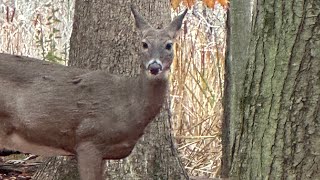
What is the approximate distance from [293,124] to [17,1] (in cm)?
1114

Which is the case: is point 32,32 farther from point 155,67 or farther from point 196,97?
point 155,67

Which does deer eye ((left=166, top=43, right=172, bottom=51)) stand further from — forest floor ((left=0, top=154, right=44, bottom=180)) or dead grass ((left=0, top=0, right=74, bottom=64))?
dead grass ((left=0, top=0, right=74, bottom=64))

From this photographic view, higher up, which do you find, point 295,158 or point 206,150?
point 206,150

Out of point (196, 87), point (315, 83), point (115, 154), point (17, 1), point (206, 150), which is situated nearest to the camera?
point (315, 83)

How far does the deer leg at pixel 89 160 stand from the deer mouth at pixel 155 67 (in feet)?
2.40

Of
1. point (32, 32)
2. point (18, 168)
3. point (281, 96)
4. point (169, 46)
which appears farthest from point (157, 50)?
point (32, 32)

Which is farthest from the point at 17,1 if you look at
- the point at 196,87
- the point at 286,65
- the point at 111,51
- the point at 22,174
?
the point at 286,65

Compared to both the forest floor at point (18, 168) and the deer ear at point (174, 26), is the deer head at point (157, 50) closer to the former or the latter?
the deer ear at point (174, 26)

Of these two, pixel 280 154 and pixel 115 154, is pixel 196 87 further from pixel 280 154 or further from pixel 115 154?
pixel 280 154

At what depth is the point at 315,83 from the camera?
4082 mm

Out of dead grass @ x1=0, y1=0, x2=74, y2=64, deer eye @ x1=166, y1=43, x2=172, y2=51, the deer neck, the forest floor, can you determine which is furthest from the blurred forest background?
deer eye @ x1=166, y1=43, x2=172, y2=51

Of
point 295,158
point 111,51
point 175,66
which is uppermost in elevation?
point 175,66

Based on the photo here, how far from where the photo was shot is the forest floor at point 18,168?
786 centimetres

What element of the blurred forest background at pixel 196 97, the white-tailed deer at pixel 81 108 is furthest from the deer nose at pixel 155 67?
the blurred forest background at pixel 196 97
